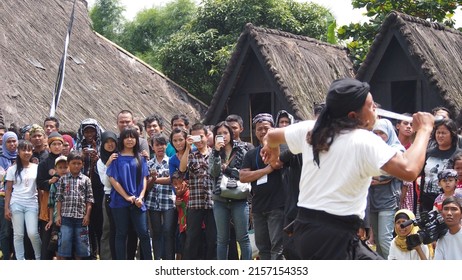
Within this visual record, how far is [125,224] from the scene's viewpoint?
34.1ft

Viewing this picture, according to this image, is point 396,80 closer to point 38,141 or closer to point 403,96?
point 403,96

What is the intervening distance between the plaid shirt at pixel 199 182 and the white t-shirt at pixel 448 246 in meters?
2.69

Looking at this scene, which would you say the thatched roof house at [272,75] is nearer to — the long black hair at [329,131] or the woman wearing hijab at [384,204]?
the woman wearing hijab at [384,204]

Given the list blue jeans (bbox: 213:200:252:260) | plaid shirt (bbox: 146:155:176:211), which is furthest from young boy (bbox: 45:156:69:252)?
blue jeans (bbox: 213:200:252:260)

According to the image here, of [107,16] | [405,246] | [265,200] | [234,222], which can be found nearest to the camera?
[405,246]

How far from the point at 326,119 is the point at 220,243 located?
15.7 ft

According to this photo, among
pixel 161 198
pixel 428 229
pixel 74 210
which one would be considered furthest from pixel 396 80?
pixel 428 229

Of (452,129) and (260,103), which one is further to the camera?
(260,103)

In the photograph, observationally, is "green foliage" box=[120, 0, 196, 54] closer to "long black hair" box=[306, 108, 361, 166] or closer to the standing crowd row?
the standing crowd row

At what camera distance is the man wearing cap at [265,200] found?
9.37m

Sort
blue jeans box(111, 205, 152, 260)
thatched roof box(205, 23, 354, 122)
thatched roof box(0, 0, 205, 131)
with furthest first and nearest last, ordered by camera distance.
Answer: thatched roof box(0, 0, 205, 131) < thatched roof box(205, 23, 354, 122) < blue jeans box(111, 205, 152, 260)

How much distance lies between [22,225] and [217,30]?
20.5 meters

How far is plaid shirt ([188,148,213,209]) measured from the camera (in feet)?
33.6

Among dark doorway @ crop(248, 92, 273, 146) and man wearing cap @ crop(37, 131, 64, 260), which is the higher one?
dark doorway @ crop(248, 92, 273, 146)
